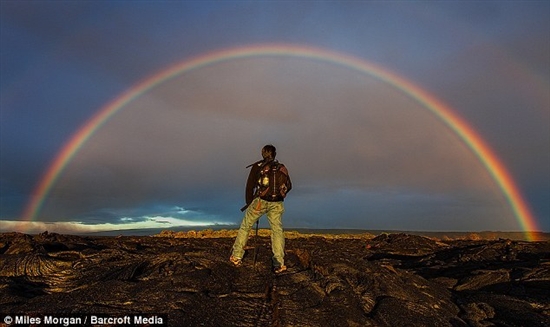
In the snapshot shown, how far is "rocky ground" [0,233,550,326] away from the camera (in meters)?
9.74

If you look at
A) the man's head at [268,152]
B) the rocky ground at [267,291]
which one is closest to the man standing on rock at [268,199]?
the man's head at [268,152]

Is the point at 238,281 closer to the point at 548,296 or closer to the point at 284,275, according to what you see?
the point at 284,275

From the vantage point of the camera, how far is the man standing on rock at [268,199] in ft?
47.9

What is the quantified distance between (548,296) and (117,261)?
47.3ft

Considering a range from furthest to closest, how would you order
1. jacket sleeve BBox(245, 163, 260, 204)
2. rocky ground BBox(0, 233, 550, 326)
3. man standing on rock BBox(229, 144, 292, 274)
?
jacket sleeve BBox(245, 163, 260, 204) < man standing on rock BBox(229, 144, 292, 274) < rocky ground BBox(0, 233, 550, 326)

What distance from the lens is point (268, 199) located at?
1466 centimetres

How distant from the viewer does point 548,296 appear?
1366 cm

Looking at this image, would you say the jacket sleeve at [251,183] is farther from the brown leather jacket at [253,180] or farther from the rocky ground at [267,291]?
the rocky ground at [267,291]

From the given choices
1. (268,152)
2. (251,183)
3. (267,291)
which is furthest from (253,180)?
(267,291)

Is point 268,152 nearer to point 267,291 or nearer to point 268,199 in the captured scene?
point 268,199

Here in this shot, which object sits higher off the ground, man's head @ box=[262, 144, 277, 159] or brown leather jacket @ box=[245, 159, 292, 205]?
man's head @ box=[262, 144, 277, 159]

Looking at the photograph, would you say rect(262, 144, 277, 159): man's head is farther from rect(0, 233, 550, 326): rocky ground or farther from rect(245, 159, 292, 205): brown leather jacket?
rect(0, 233, 550, 326): rocky ground

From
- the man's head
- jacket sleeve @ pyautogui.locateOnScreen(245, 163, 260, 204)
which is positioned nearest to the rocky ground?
jacket sleeve @ pyautogui.locateOnScreen(245, 163, 260, 204)

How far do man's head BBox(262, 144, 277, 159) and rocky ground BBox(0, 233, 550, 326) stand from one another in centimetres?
376
